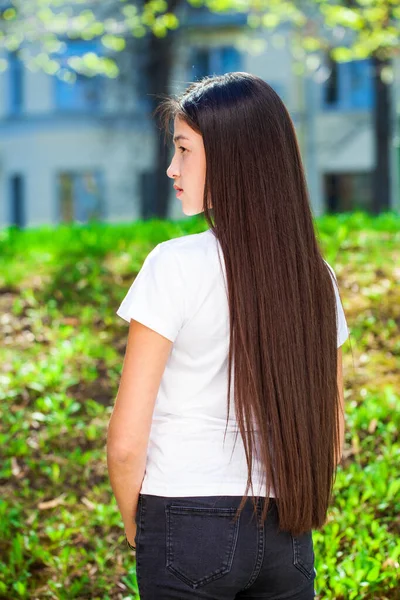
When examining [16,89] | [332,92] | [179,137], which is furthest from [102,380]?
[16,89]

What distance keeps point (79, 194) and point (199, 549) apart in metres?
23.4

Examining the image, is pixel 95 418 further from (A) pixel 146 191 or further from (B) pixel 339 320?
(A) pixel 146 191

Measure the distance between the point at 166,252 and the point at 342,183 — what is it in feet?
75.2

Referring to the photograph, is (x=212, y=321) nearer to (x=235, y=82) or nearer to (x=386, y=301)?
(x=235, y=82)

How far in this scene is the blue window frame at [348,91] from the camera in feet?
78.3

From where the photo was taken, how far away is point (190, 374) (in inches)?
75.5

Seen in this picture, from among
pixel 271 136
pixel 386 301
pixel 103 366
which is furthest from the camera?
pixel 386 301

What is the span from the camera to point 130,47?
68.0 ft

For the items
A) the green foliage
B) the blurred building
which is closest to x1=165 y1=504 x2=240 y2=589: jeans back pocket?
the green foliage

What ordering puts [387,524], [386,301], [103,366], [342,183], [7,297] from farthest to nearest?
[342,183] → [7,297] → [386,301] → [103,366] → [387,524]

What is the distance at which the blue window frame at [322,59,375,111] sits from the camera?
23.9 meters

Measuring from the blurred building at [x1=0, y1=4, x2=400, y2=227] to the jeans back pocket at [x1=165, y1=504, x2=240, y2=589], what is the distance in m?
21.6

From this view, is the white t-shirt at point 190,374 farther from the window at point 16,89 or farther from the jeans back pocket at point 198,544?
the window at point 16,89

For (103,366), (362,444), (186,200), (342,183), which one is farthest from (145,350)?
(342,183)
